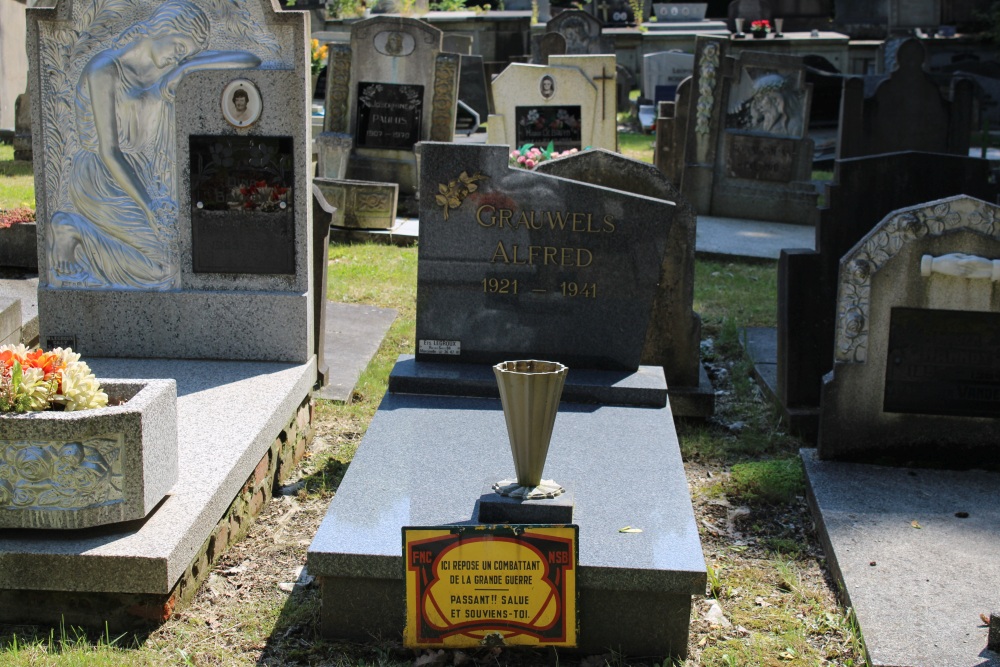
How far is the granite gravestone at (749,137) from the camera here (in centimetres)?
1238

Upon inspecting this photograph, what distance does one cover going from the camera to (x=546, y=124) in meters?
11.8

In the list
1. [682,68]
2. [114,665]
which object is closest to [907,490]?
[114,665]

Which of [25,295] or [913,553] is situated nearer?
[913,553]

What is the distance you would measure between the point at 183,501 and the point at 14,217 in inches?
195

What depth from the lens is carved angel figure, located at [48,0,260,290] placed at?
17.6ft

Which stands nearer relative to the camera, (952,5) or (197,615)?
(197,615)

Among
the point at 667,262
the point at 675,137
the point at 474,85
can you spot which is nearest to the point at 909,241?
the point at 667,262

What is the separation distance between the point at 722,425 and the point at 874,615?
2489 mm

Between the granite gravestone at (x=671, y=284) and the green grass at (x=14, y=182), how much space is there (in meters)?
5.65

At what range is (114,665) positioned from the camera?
3.37m

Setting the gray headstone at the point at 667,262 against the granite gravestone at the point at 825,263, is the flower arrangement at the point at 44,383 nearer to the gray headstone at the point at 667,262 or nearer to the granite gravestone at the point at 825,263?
the gray headstone at the point at 667,262

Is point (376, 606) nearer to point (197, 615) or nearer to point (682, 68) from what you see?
point (197, 615)

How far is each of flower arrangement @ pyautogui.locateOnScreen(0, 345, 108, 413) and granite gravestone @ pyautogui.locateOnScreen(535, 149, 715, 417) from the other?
3015 mm

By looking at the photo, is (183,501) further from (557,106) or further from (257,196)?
(557,106)
